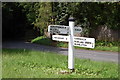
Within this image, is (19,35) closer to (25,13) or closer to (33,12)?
(25,13)

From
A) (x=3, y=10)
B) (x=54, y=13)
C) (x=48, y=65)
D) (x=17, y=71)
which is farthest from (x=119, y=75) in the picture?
(x=3, y=10)

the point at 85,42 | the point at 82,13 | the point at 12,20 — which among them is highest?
the point at 82,13

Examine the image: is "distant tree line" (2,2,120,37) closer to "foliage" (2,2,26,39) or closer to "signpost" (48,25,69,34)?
"foliage" (2,2,26,39)

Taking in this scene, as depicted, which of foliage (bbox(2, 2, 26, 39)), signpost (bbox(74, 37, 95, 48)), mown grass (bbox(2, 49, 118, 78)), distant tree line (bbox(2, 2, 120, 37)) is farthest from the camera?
foliage (bbox(2, 2, 26, 39))

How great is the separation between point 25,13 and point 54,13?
9.30 meters

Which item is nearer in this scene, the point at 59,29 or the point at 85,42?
the point at 85,42

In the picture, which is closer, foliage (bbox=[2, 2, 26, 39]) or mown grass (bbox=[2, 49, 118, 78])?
mown grass (bbox=[2, 49, 118, 78])

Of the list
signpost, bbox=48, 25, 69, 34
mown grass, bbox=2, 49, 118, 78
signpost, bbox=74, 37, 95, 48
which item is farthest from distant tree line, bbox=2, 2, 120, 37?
signpost, bbox=74, 37, 95, 48

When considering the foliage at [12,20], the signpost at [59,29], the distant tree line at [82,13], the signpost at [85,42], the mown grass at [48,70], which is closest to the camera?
the mown grass at [48,70]

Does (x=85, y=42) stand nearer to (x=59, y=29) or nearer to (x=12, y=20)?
(x=59, y=29)

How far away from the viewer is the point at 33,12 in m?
26.3

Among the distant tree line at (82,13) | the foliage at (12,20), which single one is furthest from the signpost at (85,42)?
the foliage at (12,20)

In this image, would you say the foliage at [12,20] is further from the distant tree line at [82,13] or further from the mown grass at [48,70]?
the mown grass at [48,70]

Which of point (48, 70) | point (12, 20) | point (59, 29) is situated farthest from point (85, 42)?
point (12, 20)
